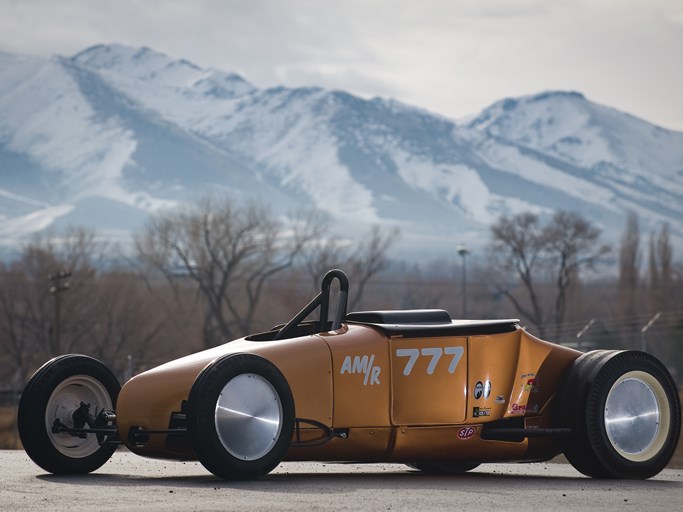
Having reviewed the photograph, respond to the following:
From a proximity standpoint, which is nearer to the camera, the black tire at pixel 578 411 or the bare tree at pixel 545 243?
the black tire at pixel 578 411

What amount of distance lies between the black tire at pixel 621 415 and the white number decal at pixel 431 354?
3.86 ft

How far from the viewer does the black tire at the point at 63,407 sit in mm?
12992

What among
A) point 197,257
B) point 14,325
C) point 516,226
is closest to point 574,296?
point 516,226

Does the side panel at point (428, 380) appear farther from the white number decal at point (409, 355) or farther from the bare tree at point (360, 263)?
the bare tree at point (360, 263)

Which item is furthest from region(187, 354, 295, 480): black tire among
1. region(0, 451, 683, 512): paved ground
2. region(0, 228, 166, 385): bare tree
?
region(0, 228, 166, 385): bare tree

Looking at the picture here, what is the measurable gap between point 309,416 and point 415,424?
3.52 feet

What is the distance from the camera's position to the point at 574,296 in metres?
135

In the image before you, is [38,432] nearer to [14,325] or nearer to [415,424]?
[415,424]

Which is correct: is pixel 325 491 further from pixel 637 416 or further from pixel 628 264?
pixel 628 264

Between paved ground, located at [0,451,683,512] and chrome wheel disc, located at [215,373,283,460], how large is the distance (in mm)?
299

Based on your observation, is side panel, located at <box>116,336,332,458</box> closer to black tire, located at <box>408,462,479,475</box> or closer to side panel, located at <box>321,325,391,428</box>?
side panel, located at <box>321,325,391,428</box>

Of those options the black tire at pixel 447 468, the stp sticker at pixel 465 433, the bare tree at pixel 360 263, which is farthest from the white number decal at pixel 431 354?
the bare tree at pixel 360 263

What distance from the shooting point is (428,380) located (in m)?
12.7

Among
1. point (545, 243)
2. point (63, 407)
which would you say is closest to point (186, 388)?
point (63, 407)
